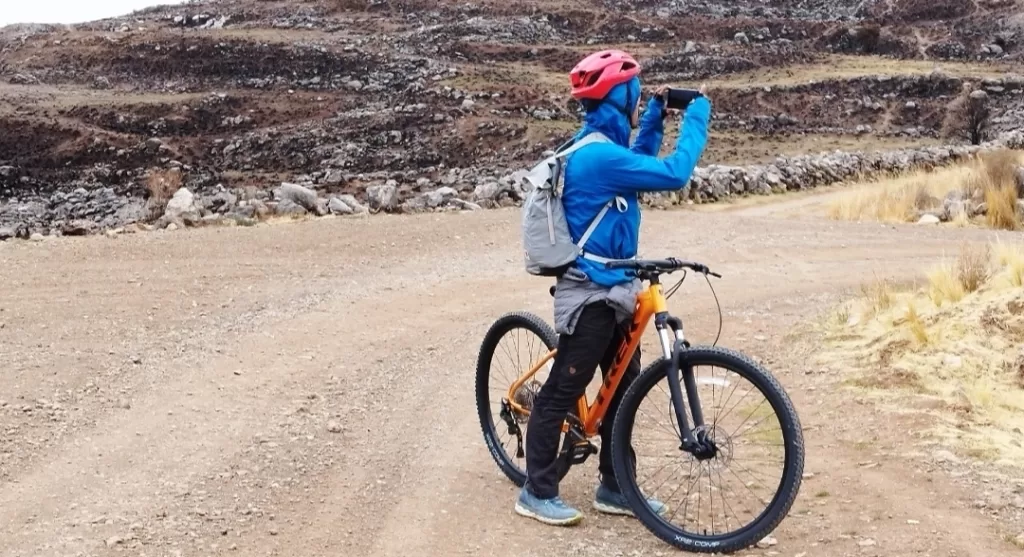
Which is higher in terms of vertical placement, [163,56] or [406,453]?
[406,453]

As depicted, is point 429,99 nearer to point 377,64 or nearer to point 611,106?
point 377,64

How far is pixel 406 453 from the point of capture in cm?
608

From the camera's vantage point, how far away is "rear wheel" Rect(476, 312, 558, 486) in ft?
17.9

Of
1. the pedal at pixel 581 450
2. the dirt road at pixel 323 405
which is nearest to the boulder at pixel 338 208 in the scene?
the dirt road at pixel 323 405

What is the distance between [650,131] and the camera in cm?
501

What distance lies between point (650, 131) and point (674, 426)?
1.29 m

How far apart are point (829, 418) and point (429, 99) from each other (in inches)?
1451

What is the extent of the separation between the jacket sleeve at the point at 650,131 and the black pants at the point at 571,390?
2.53 feet

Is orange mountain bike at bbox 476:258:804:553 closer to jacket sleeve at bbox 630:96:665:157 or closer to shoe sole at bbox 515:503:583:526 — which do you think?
shoe sole at bbox 515:503:583:526

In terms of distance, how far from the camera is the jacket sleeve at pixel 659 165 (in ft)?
14.7

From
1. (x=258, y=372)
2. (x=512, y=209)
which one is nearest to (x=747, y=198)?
(x=512, y=209)

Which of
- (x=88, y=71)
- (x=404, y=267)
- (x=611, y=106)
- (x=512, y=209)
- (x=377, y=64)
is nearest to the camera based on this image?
(x=611, y=106)

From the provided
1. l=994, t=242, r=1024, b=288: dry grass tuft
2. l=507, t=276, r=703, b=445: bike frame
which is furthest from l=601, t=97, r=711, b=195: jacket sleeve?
l=994, t=242, r=1024, b=288: dry grass tuft

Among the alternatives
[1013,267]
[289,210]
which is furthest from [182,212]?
[1013,267]
